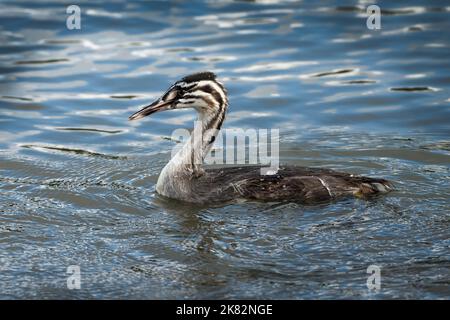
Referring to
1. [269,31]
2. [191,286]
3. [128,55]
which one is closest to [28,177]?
[191,286]

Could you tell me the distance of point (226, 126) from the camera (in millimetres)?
13750

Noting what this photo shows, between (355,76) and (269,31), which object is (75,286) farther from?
(269,31)

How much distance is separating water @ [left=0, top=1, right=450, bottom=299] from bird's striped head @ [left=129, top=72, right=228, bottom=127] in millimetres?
1121

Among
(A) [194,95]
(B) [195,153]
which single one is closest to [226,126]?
(B) [195,153]

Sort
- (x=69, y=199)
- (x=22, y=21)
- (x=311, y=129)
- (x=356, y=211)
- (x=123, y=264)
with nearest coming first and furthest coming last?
1. (x=123, y=264)
2. (x=356, y=211)
3. (x=69, y=199)
4. (x=311, y=129)
5. (x=22, y=21)

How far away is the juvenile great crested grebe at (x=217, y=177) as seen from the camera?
10242 mm

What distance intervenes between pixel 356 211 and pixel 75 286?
3.35 metres

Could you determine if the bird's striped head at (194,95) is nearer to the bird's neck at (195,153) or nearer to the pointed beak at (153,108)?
the pointed beak at (153,108)

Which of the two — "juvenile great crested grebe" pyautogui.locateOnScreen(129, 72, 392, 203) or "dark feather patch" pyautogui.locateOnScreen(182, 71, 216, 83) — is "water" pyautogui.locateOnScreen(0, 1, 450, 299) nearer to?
"juvenile great crested grebe" pyautogui.locateOnScreen(129, 72, 392, 203)

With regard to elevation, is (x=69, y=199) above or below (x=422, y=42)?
below

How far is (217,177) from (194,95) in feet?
3.33

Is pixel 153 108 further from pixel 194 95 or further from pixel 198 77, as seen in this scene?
pixel 198 77

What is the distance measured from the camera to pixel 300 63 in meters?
16.6

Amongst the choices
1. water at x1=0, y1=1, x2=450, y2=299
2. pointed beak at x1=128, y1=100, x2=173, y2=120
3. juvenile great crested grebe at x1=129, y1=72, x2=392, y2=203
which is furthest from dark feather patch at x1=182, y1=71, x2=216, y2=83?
water at x1=0, y1=1, x2=450, y2=299
